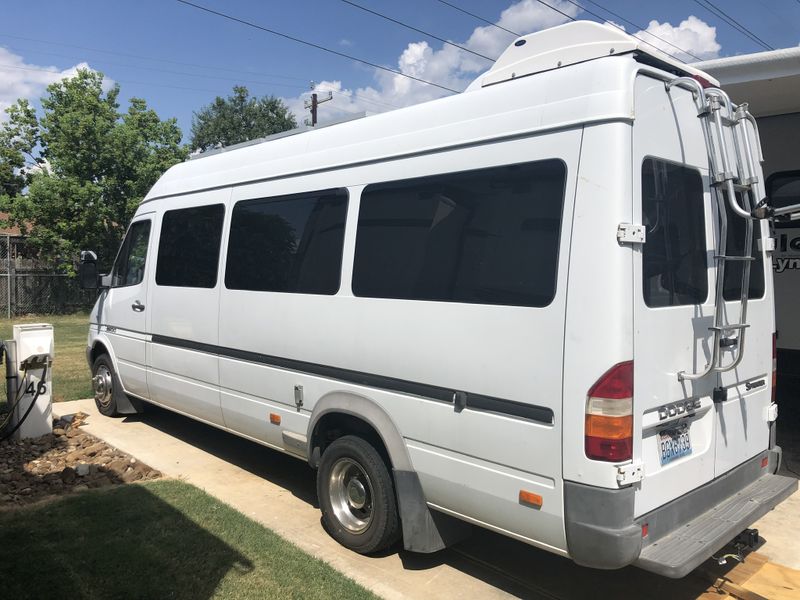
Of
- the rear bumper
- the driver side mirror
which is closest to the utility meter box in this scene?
the driver side mirror

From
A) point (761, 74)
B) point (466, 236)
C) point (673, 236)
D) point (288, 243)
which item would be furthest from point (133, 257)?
point (761, 74)

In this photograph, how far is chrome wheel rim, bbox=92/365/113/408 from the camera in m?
7.56

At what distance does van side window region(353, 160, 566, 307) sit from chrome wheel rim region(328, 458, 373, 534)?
1218mm

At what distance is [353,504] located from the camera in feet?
14.3

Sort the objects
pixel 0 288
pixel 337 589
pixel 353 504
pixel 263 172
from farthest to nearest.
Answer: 1. pixel 0 288
2. pixel 263 172
3. pixel 353 504
4. pixel 337 589

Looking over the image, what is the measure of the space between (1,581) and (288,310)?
2.40 meters

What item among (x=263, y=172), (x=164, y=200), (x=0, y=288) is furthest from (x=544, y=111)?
(x=0, y=288)

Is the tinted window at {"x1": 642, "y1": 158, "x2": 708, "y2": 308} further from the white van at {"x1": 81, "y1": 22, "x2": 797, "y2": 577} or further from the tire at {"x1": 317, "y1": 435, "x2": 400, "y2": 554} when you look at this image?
the tire at {"x1": 317, "y1": 435, "x2": 400, "y2": 554}

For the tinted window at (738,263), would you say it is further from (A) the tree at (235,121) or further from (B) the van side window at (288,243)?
(A) the tree at (235,121)

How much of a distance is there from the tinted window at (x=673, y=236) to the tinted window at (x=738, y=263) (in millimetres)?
361

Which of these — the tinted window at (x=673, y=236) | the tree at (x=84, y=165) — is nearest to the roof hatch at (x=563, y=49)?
the tinted window at (x=673, y=236)

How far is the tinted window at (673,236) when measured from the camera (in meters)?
3.11

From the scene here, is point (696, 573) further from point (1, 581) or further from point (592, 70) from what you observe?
point (1, 581)

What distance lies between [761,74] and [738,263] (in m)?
2.46
